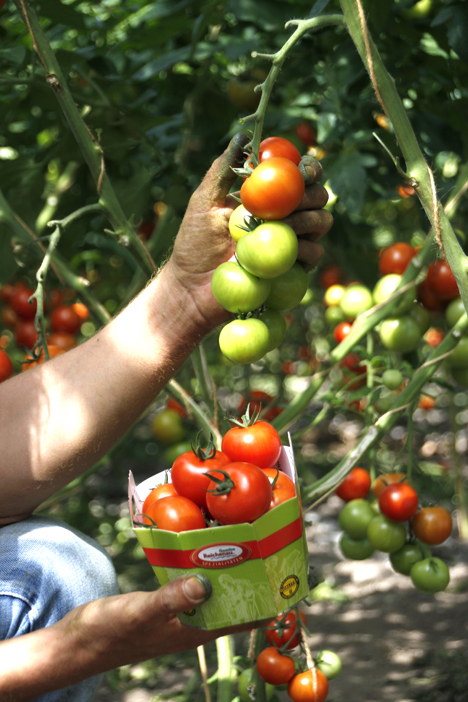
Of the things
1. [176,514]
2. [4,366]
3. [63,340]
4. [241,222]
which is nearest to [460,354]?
[241,222]

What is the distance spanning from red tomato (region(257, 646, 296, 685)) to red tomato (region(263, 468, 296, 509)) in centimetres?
46

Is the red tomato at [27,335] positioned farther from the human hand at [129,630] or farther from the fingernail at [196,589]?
the fingernail at [196,589]

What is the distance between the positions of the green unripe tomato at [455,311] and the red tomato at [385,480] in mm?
332

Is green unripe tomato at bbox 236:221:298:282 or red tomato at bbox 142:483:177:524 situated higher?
green unripe tomato at bbox 236:221:298:282

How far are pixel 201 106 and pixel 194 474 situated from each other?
49.5 inches

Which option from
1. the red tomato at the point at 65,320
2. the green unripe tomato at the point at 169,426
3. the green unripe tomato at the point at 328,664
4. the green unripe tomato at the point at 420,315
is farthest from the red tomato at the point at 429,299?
the red tomato at the point at 65,320

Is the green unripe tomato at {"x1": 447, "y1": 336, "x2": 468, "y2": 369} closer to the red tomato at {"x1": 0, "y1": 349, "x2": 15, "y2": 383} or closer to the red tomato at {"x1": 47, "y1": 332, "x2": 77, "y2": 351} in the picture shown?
the red tomato at {"x1": 0, "y1": 349, "x2": 15, "y2": 383}

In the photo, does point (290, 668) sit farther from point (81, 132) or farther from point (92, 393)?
point (81, 132)

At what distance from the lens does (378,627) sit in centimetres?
210

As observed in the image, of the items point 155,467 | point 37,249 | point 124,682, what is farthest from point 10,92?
point 155,467

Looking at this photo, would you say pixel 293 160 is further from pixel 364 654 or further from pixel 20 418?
pixel 364 654

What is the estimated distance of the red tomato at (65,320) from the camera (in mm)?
1839

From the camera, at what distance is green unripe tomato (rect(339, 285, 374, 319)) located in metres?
1.35

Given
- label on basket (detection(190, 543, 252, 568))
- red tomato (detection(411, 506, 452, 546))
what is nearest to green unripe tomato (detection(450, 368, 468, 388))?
red tomato (detection(411, 506, 452, 546))
